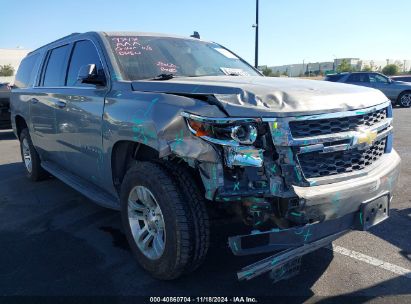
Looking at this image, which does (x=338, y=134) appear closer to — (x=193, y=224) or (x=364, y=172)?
(x=364, y=172)

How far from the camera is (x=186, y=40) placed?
4.60m

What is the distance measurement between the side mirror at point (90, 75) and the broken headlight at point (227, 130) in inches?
58.2

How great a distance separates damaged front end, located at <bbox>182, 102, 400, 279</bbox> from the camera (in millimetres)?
2488

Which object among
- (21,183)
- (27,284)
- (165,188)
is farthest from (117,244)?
(21,183)

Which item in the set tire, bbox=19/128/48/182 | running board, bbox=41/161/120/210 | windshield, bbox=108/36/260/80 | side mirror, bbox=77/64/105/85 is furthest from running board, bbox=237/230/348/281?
tire, bbox=19/128/48/182

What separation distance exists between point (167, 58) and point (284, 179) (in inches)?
82.8

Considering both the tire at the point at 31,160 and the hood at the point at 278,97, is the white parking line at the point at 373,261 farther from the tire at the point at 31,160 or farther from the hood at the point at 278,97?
the tire at the point at 31,160

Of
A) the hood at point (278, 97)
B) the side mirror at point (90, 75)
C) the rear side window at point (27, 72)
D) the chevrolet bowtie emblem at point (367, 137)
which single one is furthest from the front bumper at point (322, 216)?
the rear side window at point (27, 72)

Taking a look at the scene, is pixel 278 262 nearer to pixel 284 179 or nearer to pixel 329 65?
pixel 284 179

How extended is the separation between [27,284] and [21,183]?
144 inches

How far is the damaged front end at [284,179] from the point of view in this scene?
2.49 m

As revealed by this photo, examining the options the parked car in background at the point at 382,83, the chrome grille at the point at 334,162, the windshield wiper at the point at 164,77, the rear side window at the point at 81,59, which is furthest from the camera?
the parked car in background at the point at 382,83

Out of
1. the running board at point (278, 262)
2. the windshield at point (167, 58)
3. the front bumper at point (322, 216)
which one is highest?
the windshield at point (167, 58)

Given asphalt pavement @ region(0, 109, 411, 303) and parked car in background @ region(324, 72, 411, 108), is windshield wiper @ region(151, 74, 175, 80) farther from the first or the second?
parked car in background @ region(324, 72, 411, 108)
